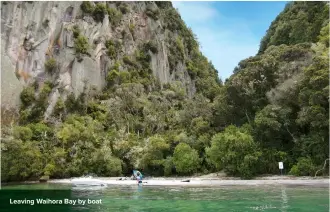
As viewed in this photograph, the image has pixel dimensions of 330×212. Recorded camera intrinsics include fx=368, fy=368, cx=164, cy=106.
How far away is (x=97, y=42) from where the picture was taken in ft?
247

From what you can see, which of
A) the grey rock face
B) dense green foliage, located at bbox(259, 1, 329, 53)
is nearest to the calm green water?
dense green foliage, located at bbox(259, 1, 329, 53)

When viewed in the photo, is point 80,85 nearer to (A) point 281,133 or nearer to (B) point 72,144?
(B) point 72,144

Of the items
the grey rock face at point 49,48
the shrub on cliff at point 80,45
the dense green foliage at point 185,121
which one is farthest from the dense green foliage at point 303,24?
the shrub on cliff at point 80,45

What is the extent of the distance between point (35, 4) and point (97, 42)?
13971 millimetres

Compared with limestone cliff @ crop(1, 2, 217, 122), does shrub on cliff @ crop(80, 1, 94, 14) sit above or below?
above

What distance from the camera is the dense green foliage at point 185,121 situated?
37344 mm

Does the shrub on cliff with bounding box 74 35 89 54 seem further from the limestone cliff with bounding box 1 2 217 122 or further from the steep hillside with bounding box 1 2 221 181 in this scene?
the limestone cliff with bounding box 1 2 217 122

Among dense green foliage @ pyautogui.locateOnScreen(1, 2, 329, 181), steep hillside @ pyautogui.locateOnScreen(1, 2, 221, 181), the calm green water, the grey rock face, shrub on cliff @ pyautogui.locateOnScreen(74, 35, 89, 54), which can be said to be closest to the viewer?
the calm green water

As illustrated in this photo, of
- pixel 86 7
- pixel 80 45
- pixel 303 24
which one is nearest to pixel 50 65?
pixel 80 45

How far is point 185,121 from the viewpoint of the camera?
2088 inches

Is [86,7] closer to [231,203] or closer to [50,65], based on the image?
[50,65]

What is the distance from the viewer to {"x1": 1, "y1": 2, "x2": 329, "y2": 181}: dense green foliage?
37.3m

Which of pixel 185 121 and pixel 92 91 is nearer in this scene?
pixel 185 121

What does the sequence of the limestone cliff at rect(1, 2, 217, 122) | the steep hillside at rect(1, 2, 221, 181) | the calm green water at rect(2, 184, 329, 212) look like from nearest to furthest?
the calm green water at rect(2, 184, 329, 212) → the steep hillside at rect(1, 2, 221, 181) → the limestone cliff at rect(1, 2, 217, 122)
